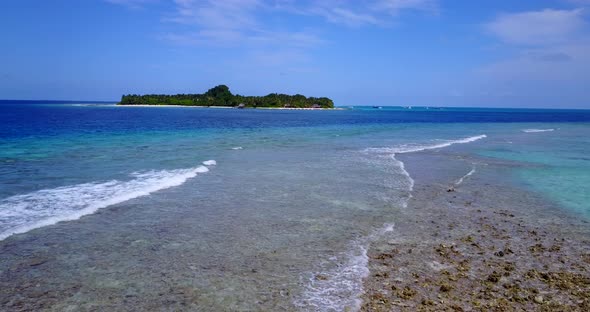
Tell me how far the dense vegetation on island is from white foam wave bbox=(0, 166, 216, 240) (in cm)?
17073

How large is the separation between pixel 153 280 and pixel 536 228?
9.57 m

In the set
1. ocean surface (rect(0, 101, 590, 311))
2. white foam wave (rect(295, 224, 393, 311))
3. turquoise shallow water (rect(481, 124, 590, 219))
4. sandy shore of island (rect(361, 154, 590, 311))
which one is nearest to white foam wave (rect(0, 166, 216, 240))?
ocean surface (rect(0, 101, 590, 311))

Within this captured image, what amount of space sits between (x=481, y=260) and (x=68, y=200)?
458 inches

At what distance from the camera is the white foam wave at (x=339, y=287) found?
6.75 meters

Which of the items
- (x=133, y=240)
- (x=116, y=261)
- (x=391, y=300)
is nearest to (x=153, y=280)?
(x=116, y=261)

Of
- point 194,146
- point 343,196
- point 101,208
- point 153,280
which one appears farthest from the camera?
point 194,146

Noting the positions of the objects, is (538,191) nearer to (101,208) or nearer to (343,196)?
(343,196)

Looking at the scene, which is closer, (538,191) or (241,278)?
(241,278)

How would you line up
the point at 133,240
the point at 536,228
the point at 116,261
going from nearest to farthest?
the point at 116,261, the point at 133,240, the point at 536,228

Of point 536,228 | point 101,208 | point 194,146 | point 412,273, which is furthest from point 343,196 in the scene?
point 194,146

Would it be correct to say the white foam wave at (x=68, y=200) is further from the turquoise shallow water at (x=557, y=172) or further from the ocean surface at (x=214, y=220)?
the turquoise shallow water at (x=557, y=172)

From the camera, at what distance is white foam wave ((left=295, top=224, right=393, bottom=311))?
22.2 ft

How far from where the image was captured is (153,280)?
7574 mm

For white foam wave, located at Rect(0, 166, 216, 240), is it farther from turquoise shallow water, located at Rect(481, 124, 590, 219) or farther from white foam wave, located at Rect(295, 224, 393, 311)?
turquoise shallow water, located at Rect(481, 124, 590, 219)
